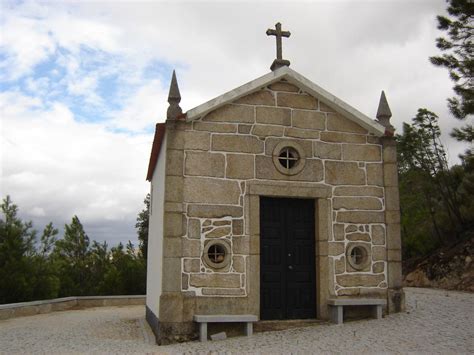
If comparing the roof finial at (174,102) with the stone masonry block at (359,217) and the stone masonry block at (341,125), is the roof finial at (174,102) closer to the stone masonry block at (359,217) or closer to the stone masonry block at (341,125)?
the stone masonry block at (341,125)

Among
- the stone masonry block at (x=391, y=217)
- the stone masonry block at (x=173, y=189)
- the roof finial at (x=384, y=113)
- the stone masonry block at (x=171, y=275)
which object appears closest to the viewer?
the stone masonry block at (x=171, y=275)

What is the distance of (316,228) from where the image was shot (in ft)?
29.8

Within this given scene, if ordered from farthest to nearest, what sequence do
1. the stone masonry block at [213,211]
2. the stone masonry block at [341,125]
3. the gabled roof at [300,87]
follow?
the stone masonry block at [341,125]
the gabled roof at [300,87]
the stone masonry block at [213,211]

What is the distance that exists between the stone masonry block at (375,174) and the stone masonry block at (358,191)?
12cm

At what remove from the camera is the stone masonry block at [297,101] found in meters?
9.31

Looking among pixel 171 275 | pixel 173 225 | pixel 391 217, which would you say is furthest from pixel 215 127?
pixel 391 217

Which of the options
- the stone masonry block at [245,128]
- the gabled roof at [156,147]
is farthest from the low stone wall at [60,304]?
the stone masonry block at [245,128]

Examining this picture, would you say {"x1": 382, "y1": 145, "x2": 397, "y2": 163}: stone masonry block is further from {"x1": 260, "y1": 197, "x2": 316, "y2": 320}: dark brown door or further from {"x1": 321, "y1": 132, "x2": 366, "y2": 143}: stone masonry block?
{"x1": 260, "y1": 197, "x2": 316, "y2": 320}: dark brown door

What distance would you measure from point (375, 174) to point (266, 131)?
2312mm

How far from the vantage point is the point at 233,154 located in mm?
8836

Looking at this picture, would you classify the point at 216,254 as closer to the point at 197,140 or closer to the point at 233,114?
the point at 197,140

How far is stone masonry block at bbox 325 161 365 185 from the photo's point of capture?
9289mm

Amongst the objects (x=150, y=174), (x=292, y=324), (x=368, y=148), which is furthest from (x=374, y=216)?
(x=150, y=174)

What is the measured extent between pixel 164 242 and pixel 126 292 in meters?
9.29
